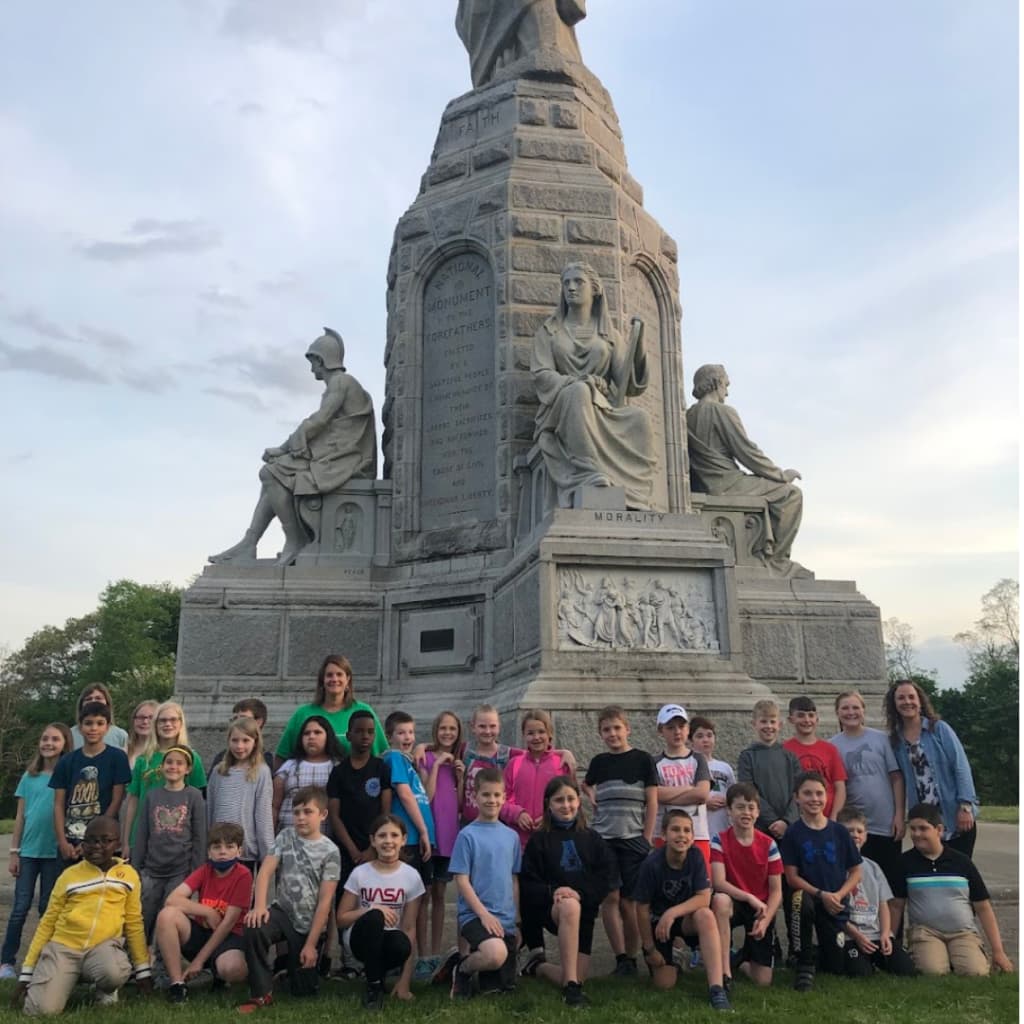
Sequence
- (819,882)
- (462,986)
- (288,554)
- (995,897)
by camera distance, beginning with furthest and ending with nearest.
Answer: (288,554) < (995,897) < (819,882) < (462,986)

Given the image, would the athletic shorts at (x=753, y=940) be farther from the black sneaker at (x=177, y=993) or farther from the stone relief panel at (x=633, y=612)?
the stone relief panel at (x=633, y=612)

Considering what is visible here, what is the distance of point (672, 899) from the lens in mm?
5508

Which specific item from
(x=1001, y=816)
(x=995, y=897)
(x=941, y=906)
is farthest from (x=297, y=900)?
(x=1001, y=816)

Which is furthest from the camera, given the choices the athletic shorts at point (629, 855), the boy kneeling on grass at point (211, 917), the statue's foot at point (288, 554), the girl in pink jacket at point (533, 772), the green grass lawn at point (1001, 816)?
the green grass lawn at point (1001, 816)

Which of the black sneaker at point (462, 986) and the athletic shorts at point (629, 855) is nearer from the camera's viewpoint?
the black sneaker at point (462, 986)

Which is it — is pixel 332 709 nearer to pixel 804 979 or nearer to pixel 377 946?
pixel 377 946

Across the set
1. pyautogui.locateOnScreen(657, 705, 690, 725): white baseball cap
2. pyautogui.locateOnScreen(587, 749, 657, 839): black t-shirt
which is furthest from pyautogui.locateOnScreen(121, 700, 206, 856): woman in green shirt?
pyautogui.locateOnScreen(657, 705, 690, 725): white baseball cap

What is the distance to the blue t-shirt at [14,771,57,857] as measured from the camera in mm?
6160

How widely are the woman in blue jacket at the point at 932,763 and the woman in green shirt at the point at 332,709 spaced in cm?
316

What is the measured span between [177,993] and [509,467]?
8183 mm

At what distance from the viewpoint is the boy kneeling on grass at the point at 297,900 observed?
518cm

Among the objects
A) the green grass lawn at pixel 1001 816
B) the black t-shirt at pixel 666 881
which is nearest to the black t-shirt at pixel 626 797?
the black t-shirt at pixel 666 881

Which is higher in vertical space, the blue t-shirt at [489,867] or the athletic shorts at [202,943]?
the blue t-shirt at [489,867]

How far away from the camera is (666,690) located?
9.40 m
